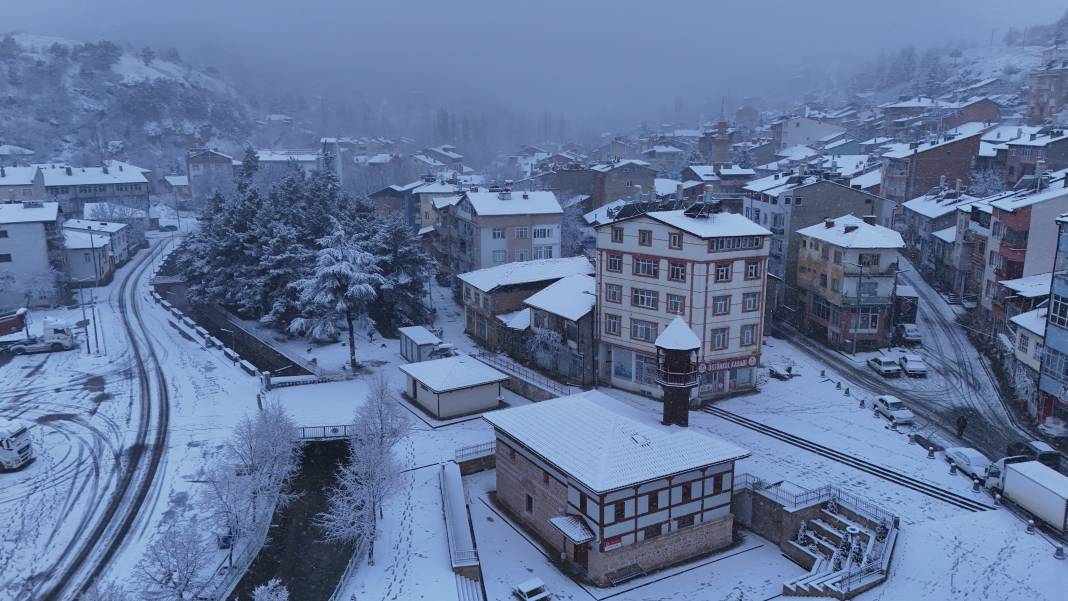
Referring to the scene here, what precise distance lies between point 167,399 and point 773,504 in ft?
97.4

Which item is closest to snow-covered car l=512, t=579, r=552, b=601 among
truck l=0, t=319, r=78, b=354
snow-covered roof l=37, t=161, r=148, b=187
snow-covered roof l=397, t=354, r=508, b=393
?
snow-covered roof l=397, t=354, r=508, b=393

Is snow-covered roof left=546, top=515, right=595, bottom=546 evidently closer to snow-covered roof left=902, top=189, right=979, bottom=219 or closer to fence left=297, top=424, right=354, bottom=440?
fence left=297, top=424, right=354, bottom=440

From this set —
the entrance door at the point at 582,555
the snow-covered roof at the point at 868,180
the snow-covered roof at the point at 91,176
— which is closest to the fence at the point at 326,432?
the entrance door at the point at 582,555

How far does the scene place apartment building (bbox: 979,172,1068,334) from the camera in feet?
135

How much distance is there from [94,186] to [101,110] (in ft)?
266

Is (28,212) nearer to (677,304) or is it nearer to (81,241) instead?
(81,241)

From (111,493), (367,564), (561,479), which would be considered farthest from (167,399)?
(561,479)

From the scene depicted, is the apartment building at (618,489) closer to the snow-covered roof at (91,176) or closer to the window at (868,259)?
the window at (868,259)

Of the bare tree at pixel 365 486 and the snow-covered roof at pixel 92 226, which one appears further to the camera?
the snow-covered roof at pixel 92 226

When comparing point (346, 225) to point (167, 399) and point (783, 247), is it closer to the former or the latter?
point (167, 399)

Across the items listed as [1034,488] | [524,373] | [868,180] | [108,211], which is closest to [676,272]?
[524,373]

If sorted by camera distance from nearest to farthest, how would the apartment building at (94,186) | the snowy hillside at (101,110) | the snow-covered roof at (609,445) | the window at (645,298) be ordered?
the snow-covered roof at (609,445)
the window at (645,298)
the apartment building at (94,186)
the snowy hillside at (101,110)

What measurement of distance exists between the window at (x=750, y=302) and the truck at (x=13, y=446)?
33058 millimetres

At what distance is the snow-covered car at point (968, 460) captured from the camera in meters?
28.1
